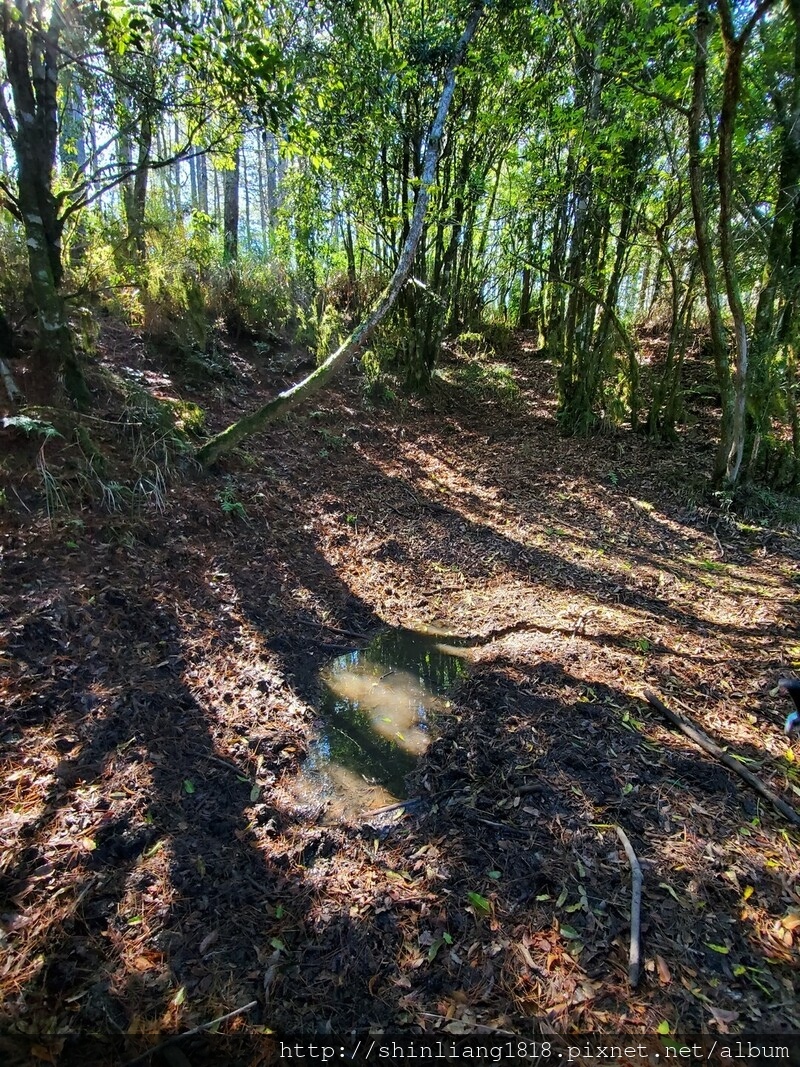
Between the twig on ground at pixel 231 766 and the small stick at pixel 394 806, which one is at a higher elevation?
the twig on ground at pixel 231 766

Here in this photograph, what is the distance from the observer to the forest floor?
75.5 inches

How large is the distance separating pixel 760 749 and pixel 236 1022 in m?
2.88

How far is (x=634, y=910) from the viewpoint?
2.14 meters

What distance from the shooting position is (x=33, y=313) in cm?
491

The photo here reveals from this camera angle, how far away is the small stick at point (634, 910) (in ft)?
6.38

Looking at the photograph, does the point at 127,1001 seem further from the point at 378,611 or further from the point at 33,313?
the point at 33,313

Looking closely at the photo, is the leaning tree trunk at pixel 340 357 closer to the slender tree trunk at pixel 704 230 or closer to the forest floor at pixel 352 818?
the forest floor at pixel 352 818

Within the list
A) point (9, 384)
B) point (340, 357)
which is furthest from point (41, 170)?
point (340, 357)

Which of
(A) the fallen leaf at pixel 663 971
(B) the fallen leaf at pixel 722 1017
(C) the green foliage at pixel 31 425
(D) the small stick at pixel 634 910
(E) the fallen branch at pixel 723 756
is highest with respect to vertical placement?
(C) the green foliage at pixel 31 425

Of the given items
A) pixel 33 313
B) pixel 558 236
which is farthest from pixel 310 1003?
pixel 558 236

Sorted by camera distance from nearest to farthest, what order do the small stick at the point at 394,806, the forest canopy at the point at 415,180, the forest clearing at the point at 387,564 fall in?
the forest clearing at the point at 387,564 < the small stick at the point at 394,806 < the forest canopy at the point at 415,180

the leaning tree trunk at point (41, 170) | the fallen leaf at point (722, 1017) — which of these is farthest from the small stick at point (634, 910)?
the leaning tree trunk at point (41, 170)

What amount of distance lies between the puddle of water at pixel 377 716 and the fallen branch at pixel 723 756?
1.35 metres

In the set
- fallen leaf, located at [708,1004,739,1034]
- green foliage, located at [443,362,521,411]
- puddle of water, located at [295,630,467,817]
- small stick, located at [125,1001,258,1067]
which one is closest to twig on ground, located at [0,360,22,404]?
puddle of water, located at [295,630,467,817]
